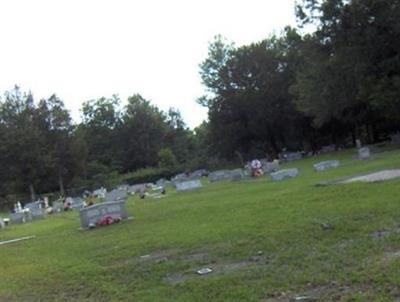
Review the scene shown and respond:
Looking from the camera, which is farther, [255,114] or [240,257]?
[255,114]

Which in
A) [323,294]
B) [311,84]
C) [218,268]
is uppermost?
[311,84]

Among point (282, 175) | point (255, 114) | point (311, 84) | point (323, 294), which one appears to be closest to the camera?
point (323, 294)

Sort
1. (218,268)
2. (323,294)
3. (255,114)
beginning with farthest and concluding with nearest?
1. (255,114)
2. (218,268)
3. (323,294)

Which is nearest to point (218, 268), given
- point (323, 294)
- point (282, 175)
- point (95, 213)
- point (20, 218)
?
point (323, 294)

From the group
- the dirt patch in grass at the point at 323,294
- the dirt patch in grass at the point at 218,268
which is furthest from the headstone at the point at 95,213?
the dirt patch in grass at the point at 323,294

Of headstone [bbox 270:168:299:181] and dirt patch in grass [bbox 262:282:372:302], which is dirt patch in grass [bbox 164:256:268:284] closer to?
dirt patch in grass [bbox 262:282:372:302]

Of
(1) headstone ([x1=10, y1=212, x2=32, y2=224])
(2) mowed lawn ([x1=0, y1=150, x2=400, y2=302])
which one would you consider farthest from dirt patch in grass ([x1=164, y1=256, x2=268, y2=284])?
(1) headstone ([x1=10, y1=212, x2=32, y2=224])

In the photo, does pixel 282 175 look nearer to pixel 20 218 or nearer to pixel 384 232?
pixel 20 218

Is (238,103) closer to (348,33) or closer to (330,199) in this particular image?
(348,33)

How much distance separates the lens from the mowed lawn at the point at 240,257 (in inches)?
273

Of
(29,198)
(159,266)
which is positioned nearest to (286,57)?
(29,198)

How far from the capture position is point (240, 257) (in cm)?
920

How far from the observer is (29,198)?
61.8 m

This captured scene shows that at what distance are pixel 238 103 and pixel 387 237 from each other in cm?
6117
